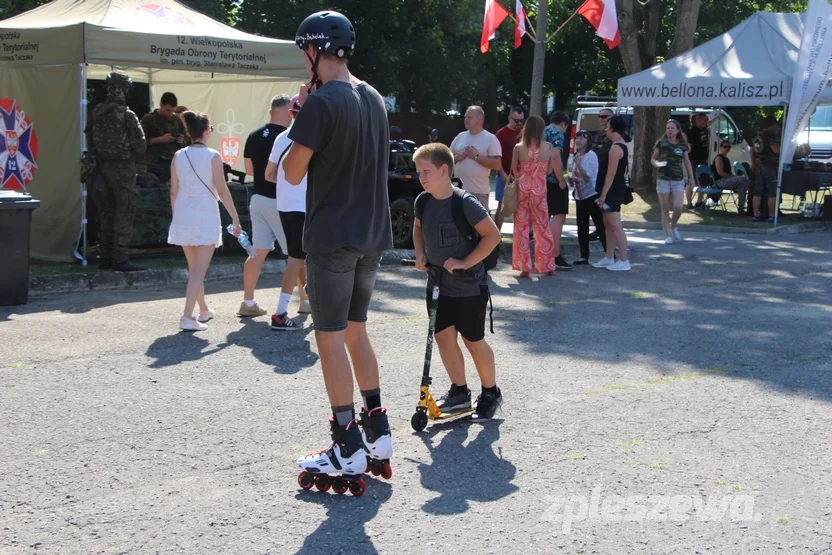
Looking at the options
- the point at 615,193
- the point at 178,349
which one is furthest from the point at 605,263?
the point at 178,349

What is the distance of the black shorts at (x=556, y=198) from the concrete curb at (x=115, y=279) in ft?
12.2

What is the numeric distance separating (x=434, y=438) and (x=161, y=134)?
8654mm

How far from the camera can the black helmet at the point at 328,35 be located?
4246 millimetres

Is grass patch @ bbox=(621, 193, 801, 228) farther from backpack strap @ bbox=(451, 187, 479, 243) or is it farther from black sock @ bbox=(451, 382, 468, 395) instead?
backpack strap @ bbox=(451, 187, 479, 243)

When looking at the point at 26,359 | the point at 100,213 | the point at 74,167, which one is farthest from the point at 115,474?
the point at 74,167

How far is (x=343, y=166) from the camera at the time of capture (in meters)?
4.27

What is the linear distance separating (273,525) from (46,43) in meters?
8.08

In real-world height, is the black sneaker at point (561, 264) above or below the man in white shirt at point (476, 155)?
below

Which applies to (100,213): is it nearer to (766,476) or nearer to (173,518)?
(173,518)

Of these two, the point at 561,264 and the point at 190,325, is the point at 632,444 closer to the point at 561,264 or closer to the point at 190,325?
the point at 190,325

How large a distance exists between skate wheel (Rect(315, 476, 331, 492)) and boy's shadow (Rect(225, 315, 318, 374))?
→ 2249 millimetres

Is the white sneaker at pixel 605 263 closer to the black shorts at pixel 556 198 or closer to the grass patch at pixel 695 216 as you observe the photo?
the black shorts at pixel 556 198

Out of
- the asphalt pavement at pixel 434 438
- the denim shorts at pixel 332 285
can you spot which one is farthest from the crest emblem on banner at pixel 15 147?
the denim shorts at pixel 332 285

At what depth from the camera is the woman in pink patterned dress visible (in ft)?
34.5
